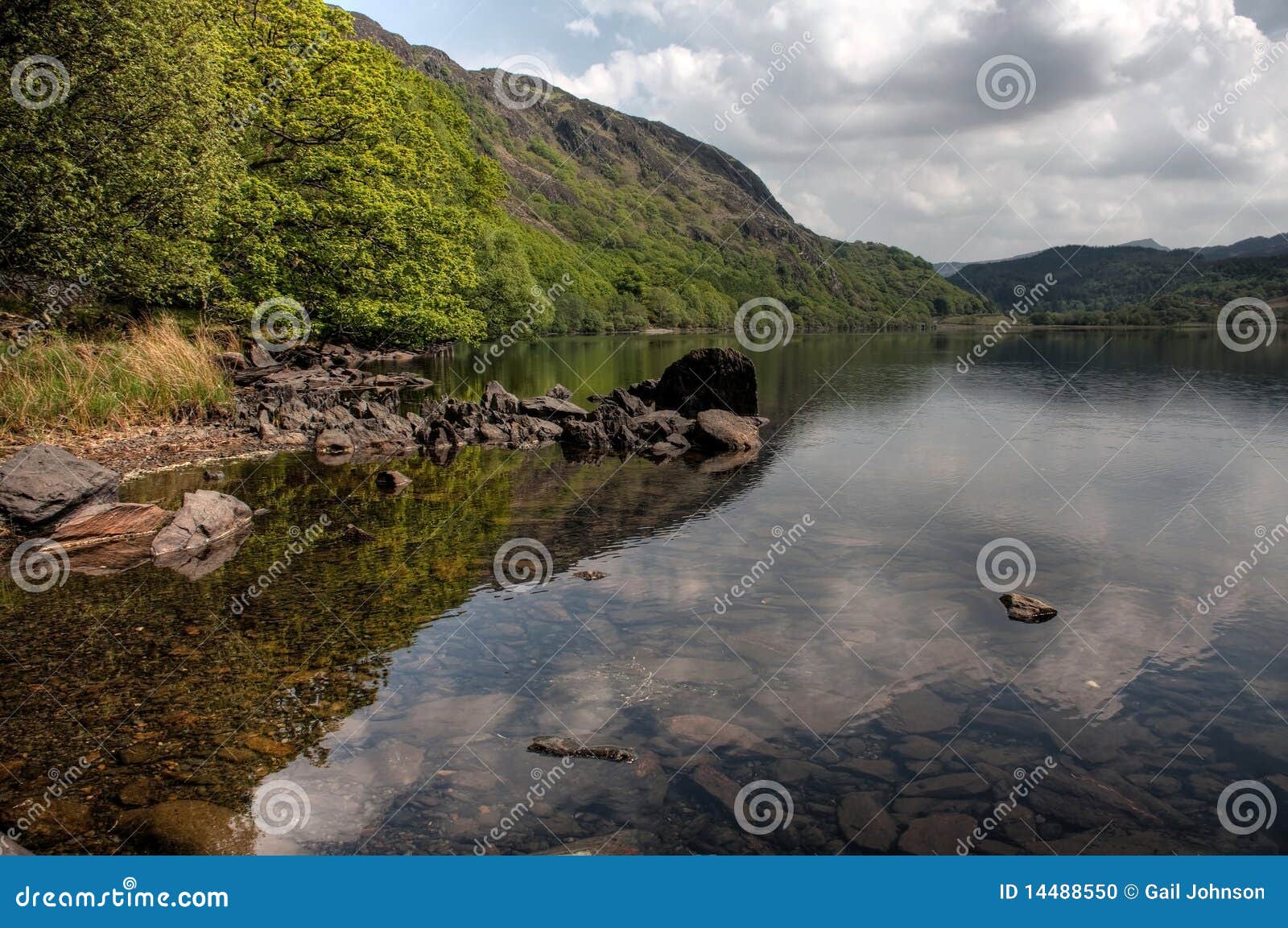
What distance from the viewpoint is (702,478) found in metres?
22.7

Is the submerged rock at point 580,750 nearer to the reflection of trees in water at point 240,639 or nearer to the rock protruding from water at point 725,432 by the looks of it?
the reflection of trees in water at point 240,639

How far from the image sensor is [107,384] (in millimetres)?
23031

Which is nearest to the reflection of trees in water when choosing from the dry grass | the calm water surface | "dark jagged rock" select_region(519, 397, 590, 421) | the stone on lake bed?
the calm water surface

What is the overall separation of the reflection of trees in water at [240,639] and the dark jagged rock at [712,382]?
1434 cm

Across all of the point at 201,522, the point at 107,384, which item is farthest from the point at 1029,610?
the point at 107,384

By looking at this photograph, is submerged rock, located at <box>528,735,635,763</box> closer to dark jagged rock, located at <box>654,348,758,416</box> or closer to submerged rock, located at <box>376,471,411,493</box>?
submerged rock, located at <box>376,471,411,493</box>

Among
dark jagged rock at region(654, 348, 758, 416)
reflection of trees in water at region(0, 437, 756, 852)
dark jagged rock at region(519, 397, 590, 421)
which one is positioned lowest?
reflection of trees in water at region(0, 437, 756, 852)

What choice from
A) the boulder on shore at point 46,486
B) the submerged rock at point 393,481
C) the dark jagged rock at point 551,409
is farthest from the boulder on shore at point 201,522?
the dark jagged rock at point 551,409

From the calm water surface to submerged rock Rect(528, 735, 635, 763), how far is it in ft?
0.39

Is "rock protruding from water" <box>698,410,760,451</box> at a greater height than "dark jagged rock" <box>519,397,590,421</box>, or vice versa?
"rock protruding from water" <box>698,410,760,451</box>

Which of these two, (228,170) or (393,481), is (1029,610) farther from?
(228,170)

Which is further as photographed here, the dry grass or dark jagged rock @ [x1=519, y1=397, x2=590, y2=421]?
dark jagged rock @ [x1=519, y1=397, x2=590, y2=421]

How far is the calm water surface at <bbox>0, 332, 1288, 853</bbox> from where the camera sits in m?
7.11

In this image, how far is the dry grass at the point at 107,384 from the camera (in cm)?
2041
